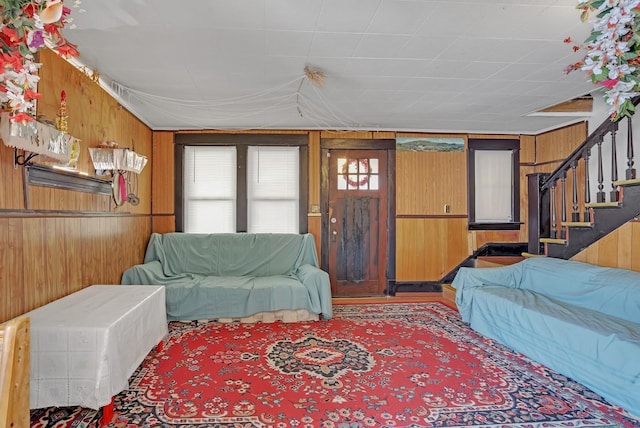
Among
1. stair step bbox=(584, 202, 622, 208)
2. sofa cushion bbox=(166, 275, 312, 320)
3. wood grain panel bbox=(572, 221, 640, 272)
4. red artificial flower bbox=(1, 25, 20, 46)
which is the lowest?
sofa cushion bbox=(166, 275, 312, 320)

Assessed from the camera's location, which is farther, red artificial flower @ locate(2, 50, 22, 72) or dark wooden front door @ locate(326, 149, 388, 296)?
dark wooden front door @ locate(326, 149, 388, 296)

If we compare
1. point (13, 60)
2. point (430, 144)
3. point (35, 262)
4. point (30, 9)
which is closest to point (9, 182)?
point (35, 262)

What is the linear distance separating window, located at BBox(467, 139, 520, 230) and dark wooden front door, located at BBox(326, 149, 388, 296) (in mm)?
1382

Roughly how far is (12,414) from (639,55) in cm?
208

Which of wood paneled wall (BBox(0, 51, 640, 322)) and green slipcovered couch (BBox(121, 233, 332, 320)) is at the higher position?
wood paneled wall (BBox(0, 51, 640, 322))

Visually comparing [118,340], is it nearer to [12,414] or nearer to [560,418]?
[12,414]

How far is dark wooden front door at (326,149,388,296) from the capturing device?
16.7ft

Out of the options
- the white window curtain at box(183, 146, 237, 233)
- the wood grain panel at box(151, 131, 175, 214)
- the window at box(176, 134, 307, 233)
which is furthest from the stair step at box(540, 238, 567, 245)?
the wood grain panel at box(151, 131, 175, 214)

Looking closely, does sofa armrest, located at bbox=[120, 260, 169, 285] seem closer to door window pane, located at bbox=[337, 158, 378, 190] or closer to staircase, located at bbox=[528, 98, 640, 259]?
door window pane, located at bbox=[337, 158, 378, 190]

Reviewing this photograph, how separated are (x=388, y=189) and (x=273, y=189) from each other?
1.67 metres

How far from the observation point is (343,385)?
8.11ft

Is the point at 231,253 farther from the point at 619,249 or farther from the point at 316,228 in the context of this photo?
the point at 619,249

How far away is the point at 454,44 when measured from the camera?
258 cm

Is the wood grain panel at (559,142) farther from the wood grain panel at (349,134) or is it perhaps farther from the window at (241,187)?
the window at (241,187)
